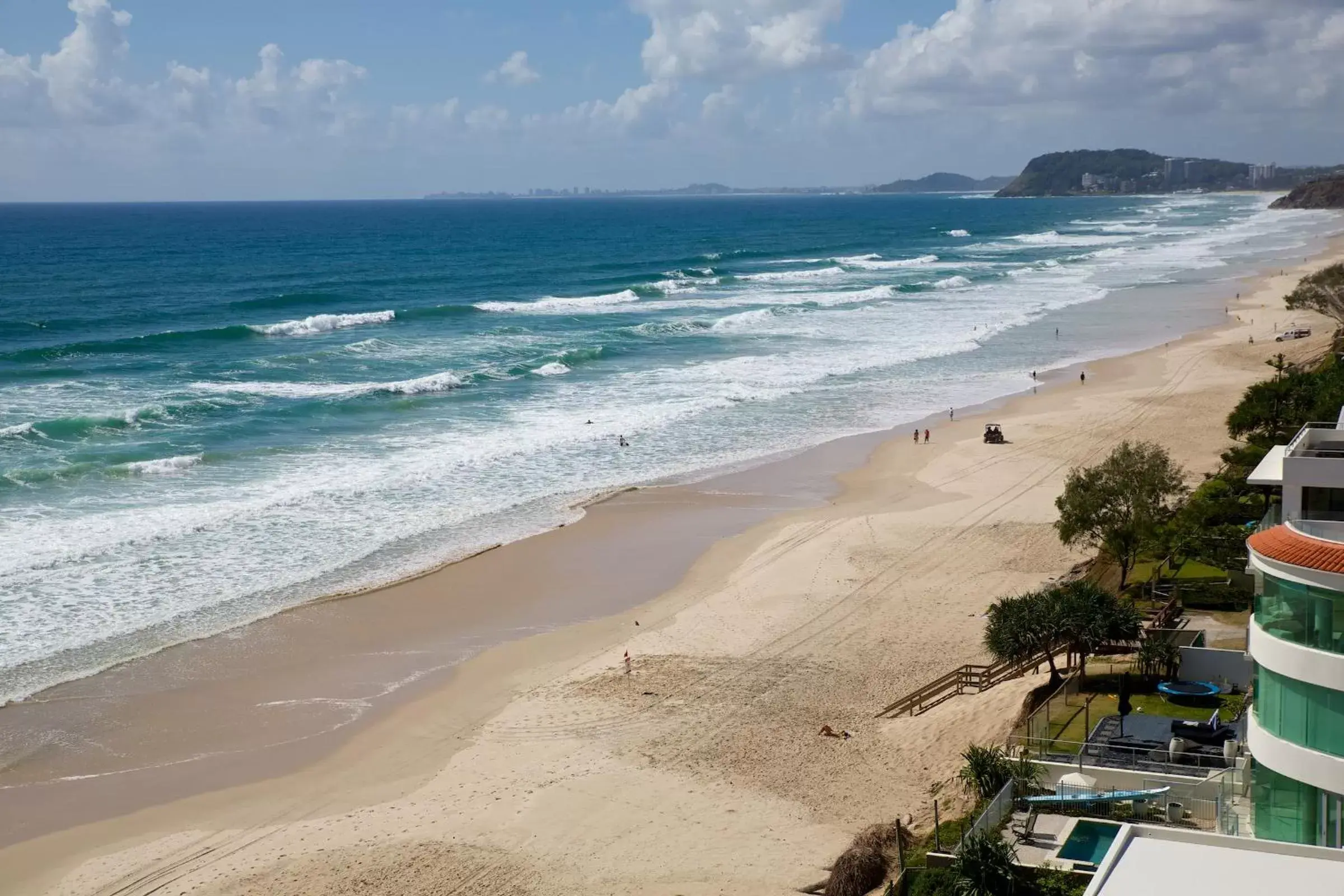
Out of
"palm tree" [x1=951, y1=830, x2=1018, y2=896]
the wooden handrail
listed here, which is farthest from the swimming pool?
the wooden handrail

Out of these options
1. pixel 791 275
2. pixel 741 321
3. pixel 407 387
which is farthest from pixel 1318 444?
pixel 791 275

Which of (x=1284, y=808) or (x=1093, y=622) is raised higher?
(x=1284, y=808)

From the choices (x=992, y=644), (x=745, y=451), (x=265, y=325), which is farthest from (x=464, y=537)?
(x=265, y=325)

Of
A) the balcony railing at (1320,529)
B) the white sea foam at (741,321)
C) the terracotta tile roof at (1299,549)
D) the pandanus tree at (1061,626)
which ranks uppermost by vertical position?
the balcony railing at (1320,529)

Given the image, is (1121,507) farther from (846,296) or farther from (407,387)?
(846,296)

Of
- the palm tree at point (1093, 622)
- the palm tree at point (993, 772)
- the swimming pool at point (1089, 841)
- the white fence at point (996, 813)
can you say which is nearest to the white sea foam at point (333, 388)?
the palm tree at point (1093, 622)

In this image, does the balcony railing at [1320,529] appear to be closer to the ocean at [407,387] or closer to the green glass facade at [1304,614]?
the green glass facade at [1304,614]
